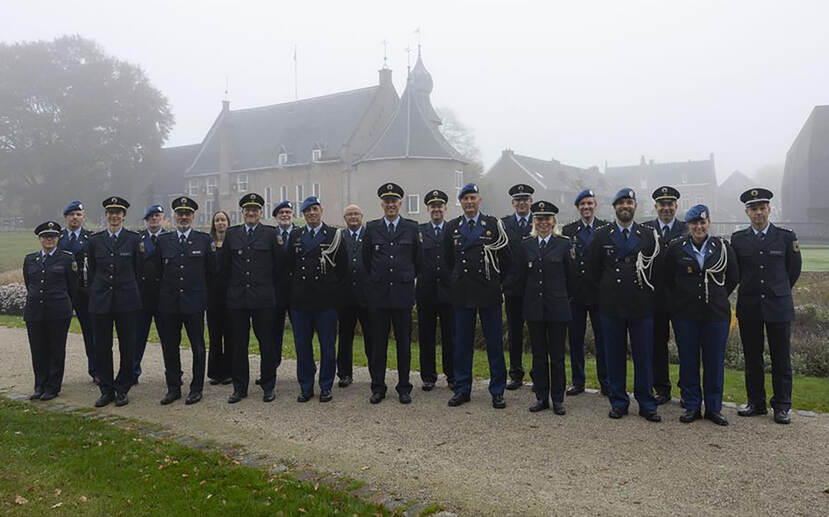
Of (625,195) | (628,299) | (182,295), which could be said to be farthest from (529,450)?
(182,295)

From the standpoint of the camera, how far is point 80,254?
26.4 feet

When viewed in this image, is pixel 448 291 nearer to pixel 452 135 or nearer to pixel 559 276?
pixel 559 276

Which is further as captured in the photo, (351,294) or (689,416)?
(351,294)

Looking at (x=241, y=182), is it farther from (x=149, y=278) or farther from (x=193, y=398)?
(x=193, y=398)

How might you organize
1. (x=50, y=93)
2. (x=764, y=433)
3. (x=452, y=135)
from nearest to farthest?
1. (x=764, y=433)
2. (x=50, y=93)
3. (x=452, y=135)

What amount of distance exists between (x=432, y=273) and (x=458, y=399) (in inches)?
64.5

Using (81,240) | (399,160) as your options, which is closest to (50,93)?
(399,160)

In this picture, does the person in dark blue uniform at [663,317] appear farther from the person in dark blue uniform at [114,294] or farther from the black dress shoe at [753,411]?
the person in dark blue uniform at [114,294]

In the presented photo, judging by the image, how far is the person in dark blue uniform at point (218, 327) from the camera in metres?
8.06

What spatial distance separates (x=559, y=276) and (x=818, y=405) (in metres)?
3.32

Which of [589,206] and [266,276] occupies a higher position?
[589,206]

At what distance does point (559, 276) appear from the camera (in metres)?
6.56

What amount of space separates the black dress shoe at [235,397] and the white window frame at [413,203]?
36.0 meters

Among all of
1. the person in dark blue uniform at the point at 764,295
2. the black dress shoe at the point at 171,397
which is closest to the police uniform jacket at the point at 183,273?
the black dress shoe at the point at 171,397
